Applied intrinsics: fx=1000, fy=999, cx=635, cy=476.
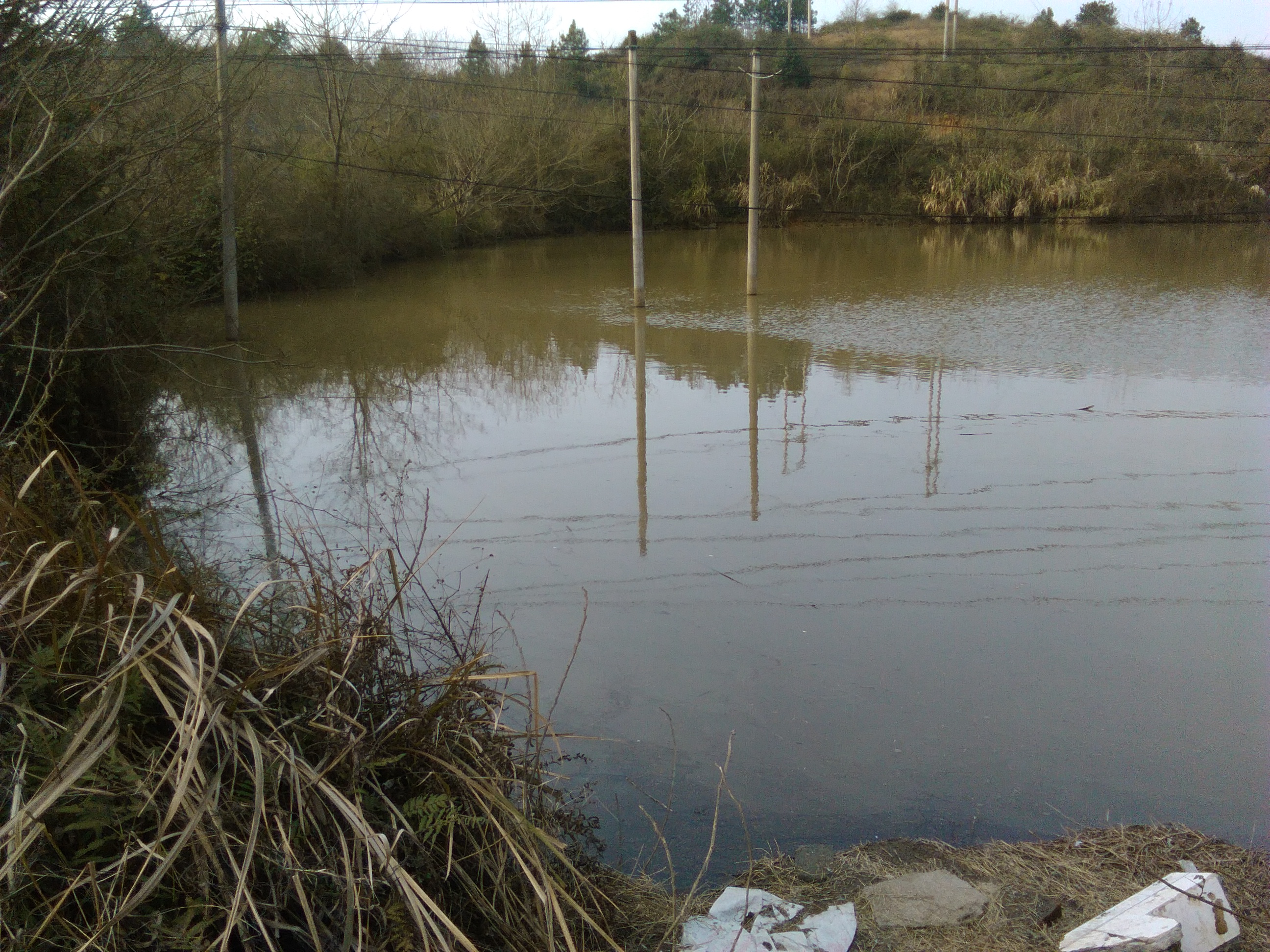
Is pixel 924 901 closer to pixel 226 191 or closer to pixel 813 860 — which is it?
pixel 813 860

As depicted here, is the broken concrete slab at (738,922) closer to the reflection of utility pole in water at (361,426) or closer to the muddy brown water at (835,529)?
the muddy brown water at (835,529)

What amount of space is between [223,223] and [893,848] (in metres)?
13.4

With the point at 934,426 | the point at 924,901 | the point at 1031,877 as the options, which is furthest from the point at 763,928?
the point at 934,426

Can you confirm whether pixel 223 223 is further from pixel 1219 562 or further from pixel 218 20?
pixel 1219 562

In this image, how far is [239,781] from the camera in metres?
2.35

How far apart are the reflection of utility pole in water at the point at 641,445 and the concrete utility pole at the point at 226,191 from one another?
5362 millimetres

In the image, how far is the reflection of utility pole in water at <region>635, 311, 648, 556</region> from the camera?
704 centimetres

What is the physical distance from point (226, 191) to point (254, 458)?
6.50 m

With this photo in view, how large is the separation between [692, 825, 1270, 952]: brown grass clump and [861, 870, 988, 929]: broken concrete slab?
29mm

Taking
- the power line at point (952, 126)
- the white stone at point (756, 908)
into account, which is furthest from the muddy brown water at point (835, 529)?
the power line at point (952, 126)

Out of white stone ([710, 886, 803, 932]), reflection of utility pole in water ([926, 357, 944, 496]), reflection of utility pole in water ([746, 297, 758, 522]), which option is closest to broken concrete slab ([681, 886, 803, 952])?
white stone ([710, 886, 803, 932])

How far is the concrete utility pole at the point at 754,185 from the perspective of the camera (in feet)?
54.5

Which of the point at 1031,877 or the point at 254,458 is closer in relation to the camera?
the point at 1031,877

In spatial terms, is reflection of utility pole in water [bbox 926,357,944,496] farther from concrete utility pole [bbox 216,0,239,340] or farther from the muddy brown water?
concrete utility pole [bbox 216,0,239,340]
